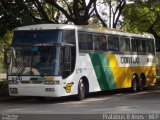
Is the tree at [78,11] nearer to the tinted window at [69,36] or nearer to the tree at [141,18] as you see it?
the tree at [141,18]

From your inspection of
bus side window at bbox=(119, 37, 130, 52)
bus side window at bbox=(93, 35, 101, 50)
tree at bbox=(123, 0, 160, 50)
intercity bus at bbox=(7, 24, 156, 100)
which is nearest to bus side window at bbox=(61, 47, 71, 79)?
intercity bus at bbox=(7, 24, 156, 100)

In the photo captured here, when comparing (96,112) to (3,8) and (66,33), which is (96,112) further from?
(3,8)

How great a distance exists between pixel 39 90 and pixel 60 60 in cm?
153

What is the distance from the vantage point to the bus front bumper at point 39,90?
1931 centimetres

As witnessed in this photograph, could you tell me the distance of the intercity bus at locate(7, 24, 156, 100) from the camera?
19516mm

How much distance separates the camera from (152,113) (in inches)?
595

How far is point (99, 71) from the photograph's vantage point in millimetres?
22953

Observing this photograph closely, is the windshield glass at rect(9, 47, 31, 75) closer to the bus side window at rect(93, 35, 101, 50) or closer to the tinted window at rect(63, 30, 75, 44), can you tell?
the tinted window at rect(63, 30, 75, 44)

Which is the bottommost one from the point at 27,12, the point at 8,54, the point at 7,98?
the point at 7,98

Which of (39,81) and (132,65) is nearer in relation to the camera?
(39,81)

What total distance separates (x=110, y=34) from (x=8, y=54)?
6.31 meters

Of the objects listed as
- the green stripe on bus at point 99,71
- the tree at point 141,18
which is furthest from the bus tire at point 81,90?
the tree at point 141,18

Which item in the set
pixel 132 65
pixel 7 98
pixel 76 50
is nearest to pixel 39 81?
pixel 76 50

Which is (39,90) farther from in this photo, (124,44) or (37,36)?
(124,44)
